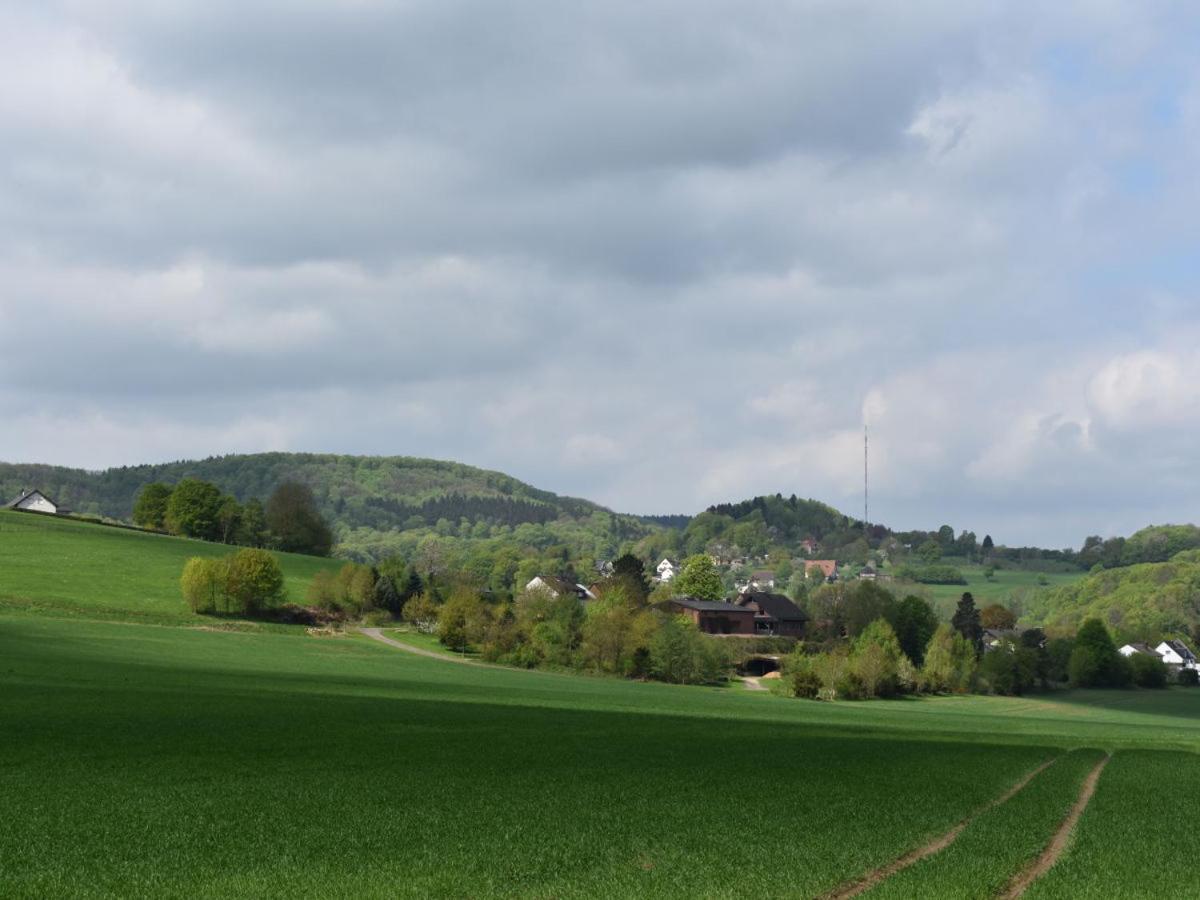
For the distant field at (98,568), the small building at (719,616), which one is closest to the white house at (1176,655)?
the small building at (719,616)

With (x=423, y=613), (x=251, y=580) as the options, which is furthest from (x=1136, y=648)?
(x=251, y=580)

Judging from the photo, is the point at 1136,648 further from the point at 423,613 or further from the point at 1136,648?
the point at 423,613

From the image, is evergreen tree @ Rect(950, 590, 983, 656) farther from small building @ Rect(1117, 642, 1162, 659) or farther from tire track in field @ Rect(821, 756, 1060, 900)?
tire track in field @ Rect(821, 756, 1060, 900)

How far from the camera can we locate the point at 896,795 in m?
37.5

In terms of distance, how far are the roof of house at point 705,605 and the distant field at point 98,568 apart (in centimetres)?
5340

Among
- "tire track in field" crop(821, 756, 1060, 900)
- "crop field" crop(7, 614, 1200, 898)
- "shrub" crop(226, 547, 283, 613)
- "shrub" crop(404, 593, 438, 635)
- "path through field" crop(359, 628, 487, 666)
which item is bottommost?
"path through field" crop(359, 628, 487, 666)

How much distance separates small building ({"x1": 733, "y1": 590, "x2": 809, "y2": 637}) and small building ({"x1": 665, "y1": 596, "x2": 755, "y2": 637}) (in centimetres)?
148

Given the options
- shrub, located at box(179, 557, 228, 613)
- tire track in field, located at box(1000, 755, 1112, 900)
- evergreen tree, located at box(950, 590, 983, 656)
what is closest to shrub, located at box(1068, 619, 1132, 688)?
evergreen tree, located at box(950, 590, 983, 656)

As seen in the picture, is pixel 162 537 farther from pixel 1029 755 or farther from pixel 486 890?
pixel 486 890

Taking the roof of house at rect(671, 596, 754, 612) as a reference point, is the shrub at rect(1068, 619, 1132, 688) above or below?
below

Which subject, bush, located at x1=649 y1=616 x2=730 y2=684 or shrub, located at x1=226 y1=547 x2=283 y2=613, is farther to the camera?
shrub, located at x1=226 y1=547 x2=283 y2=613

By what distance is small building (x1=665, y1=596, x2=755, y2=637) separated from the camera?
17650 cm

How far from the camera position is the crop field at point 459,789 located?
23938 mm

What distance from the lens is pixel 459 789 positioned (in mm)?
35188
